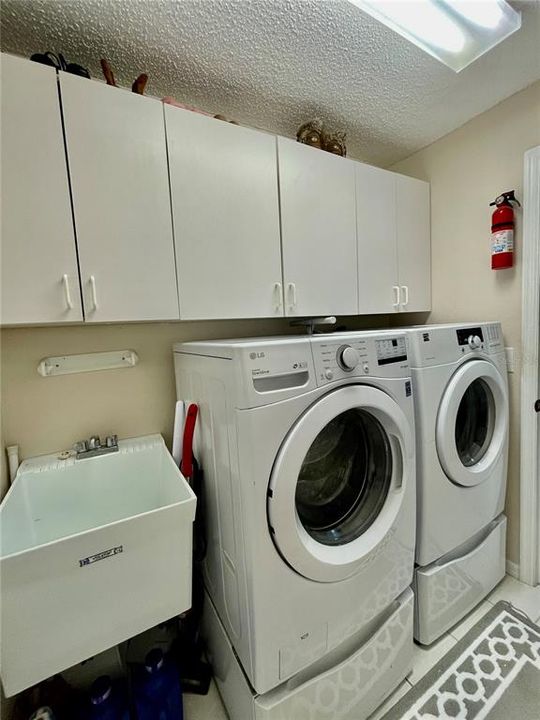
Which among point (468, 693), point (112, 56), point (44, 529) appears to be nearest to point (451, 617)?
point (468, 693)

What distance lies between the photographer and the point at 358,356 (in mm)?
1007

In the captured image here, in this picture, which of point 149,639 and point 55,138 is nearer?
point 55,138

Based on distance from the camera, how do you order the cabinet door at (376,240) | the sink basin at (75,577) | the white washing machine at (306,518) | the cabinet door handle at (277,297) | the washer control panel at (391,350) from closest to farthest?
the sink basin at (75,577), the white washing machine at (306,518), the washer control panel at (391,350), the cabinet door handle at (277,297), the cabinet door at (376,240)

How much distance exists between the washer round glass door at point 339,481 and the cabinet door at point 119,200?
0.67 metres

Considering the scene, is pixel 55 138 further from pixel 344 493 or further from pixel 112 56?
pixel 344 493

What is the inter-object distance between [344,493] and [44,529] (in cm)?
112

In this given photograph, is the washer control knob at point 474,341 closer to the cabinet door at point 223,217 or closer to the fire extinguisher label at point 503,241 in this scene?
the fire extinguisher label at point 503,241

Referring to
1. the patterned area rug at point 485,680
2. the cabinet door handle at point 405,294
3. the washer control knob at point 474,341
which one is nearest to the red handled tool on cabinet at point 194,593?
the patterned area rug at point 485,680

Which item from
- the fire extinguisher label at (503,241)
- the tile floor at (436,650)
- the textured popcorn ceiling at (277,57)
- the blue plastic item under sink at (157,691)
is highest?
the textured popcorn ceiling at (277,57)

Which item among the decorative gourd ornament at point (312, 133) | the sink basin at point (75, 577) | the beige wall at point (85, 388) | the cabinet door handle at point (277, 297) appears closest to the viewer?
the sink basin at point (75, 577)

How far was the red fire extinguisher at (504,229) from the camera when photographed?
5.00 ft

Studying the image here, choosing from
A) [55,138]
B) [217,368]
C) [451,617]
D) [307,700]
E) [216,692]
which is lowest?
[216,692]

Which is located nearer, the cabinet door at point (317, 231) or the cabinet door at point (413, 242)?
the cabinet door at point (317, 231)

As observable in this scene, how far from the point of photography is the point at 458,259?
1.79 m
